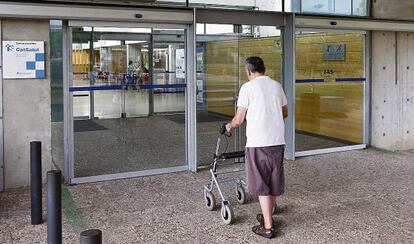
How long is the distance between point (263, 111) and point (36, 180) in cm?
225

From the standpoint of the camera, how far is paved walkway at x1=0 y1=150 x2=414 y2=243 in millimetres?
4496

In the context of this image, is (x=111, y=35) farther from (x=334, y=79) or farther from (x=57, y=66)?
(x=334, y=79)

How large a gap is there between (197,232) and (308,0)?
4.85 metres

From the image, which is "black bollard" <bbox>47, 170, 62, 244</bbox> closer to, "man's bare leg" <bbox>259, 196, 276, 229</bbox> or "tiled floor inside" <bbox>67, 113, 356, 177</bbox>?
"man's bare leg" <bbox>259, 196, 276, 229</bbox>

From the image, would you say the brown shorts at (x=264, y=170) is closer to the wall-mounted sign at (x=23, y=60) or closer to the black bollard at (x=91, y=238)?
the black bollard at (x=91, y=238)

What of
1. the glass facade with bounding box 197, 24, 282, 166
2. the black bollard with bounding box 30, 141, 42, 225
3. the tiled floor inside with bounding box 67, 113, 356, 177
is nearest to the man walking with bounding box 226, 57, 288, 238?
the black bollard with bounding box 30, 141, 42, 225

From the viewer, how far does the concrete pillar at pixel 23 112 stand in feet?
20.0

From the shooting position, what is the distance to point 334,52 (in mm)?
8633

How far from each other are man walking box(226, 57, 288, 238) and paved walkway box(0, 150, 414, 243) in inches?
16.2

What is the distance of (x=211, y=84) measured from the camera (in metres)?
8.46

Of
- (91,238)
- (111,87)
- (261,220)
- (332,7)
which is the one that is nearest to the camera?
(91,238)

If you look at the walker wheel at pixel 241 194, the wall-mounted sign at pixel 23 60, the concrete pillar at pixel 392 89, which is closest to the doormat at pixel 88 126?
the wall-mounted sign at pixel 23 60

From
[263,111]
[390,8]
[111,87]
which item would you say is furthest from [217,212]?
[390,8]

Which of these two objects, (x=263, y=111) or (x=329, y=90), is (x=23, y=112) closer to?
(x=263, y=111)
